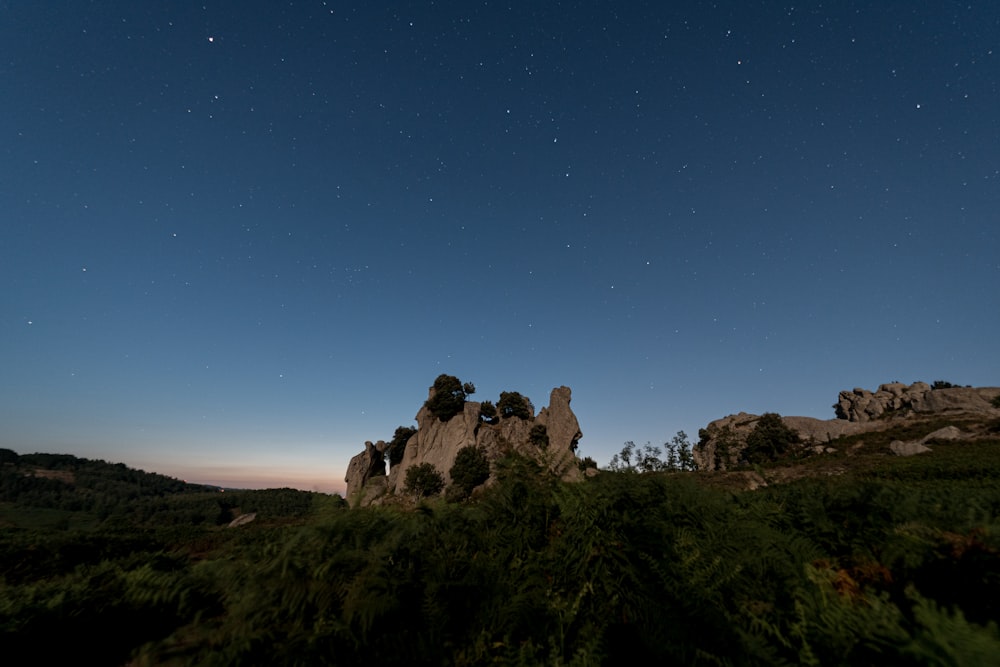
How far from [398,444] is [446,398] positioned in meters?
13.3

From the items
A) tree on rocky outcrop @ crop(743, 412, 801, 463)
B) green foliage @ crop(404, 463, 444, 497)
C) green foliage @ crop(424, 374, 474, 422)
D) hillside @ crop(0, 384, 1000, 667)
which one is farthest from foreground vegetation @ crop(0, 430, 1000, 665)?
tree on rocky outcrop @ crop(743, 412, 801, 463)

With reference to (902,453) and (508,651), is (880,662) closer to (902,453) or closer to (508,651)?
(508,651)

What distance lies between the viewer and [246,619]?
2.56m

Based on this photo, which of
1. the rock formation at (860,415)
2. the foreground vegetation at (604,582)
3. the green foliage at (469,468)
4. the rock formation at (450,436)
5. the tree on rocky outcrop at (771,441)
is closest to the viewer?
the foreground vegetation at (604,582)

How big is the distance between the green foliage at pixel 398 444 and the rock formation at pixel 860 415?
55.4 m

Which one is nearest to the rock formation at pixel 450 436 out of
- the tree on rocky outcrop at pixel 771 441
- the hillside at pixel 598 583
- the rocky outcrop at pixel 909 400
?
the tree on rocky outcrop at pixel 771 441

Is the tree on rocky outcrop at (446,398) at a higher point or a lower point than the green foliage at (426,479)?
higher

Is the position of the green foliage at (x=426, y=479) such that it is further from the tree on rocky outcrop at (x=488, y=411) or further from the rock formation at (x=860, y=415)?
the rock formation at (x=860, y=415)

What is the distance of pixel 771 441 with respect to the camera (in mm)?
68562

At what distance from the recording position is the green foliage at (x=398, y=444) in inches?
2876

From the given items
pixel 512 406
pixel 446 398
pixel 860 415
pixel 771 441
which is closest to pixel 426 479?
pixel 446 398

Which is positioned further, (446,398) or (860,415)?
(860,415)

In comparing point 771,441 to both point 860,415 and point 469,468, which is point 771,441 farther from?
point 469,468

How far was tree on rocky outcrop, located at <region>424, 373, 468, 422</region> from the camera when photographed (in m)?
69.9
